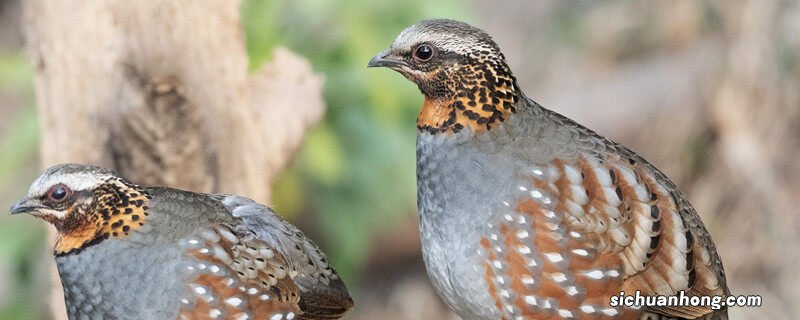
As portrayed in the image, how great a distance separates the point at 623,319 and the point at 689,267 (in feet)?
1.09

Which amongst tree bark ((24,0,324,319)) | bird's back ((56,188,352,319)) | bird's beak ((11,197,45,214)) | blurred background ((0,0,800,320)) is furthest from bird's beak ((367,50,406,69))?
blurred background ((0,0,800,320))

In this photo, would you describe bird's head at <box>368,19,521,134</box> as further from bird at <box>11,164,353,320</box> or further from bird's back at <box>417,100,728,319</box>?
bird at <box>11,164,353,320</box>

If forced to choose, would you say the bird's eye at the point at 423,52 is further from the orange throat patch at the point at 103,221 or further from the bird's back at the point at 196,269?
the orange throat patch at the point at 103,221

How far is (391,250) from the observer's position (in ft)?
32.2

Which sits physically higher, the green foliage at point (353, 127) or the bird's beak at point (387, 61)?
the green foliage at point (353, 127)

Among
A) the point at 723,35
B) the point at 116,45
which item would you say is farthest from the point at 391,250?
the point at 116,45

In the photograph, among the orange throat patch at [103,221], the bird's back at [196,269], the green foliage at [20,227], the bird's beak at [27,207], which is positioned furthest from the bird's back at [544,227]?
the green foliage at [20,227]

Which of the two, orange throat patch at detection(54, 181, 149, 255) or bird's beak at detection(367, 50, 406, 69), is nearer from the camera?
orange throat patch at detection(54, 181, 149, 255)

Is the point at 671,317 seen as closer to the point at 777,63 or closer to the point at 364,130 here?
the point at 364,130

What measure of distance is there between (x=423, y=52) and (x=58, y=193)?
1395 millimetres

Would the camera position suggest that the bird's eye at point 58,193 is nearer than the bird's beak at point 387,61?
Yes

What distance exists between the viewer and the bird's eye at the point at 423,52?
4.21 m

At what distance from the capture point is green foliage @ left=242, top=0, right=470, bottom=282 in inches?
287

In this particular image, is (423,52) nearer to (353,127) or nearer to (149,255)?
(149,255)
